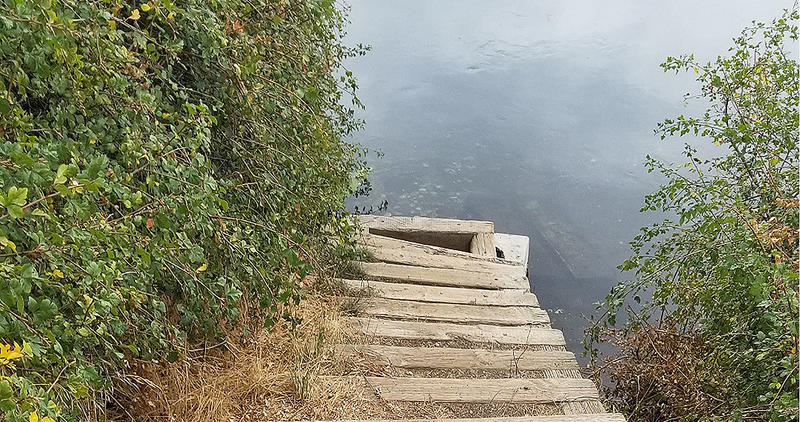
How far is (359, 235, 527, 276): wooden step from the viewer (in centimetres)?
417

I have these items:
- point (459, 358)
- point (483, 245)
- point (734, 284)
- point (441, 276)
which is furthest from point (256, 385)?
point (483, 245)

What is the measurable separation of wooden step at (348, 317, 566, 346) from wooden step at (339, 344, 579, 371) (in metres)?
0.15

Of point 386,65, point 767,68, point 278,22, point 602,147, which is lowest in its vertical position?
point 602,147

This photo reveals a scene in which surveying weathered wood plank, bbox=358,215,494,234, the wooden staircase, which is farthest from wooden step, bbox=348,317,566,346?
weathered wood plank, bbox=358,215,494,234

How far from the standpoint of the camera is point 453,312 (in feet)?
11.8

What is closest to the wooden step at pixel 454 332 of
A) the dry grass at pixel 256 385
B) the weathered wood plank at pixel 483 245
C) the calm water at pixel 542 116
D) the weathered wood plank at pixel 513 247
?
the dry grass at pixel 256 385

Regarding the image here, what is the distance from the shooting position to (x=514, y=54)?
9.65m

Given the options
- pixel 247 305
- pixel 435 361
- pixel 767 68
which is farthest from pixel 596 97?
pixel 247 305

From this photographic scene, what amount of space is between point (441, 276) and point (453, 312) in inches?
18.9

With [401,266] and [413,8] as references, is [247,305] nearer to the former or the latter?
[401,266]

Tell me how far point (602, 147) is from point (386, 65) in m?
3.15

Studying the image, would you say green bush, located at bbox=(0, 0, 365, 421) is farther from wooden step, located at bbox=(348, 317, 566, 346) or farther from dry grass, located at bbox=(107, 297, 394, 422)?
wooden step, located at bbox=(348, 317, 566, 346)

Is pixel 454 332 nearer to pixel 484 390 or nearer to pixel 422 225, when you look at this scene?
pixel 484 390

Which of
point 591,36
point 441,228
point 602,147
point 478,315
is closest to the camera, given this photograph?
point 478,315
